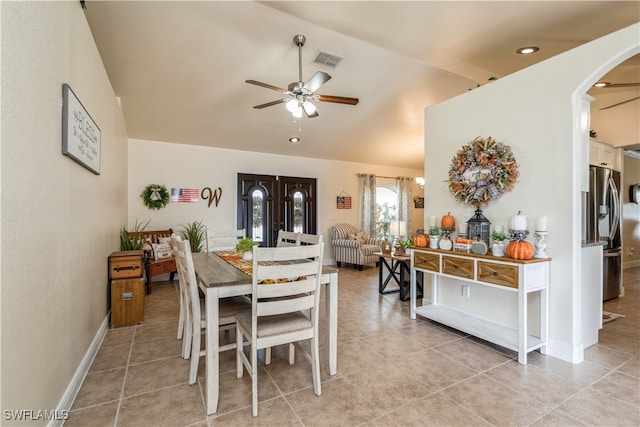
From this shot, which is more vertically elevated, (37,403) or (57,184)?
(57,184)

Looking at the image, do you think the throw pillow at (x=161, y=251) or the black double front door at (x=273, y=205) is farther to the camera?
the black double front door at (x=273, y=205)

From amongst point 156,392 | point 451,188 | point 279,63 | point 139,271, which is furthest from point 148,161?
point 451,188

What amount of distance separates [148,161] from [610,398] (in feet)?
21.0

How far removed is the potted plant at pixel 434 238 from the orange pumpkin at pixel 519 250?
29.6 inches

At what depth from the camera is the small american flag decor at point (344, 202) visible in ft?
24.5

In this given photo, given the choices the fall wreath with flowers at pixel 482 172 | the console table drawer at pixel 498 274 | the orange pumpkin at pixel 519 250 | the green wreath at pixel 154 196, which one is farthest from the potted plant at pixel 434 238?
the green wreath at pixel 154 196

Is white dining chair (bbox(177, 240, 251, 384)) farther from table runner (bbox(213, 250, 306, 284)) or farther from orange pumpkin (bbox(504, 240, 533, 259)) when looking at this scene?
orange pumpkin (bbox(504, 240, 533, 259))

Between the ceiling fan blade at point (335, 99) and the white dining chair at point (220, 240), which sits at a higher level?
the ceiling fan blade at point (335, 99)

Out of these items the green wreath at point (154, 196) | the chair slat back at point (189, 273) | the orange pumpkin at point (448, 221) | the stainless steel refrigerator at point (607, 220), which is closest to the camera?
the chair slat back at point (189, 273)

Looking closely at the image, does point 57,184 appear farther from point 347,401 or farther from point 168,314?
point 168,314

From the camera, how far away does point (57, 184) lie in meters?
1.75

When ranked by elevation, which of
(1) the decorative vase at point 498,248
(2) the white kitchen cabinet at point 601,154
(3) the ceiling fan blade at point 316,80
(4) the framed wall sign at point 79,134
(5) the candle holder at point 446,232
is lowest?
(1) the decorative vase at point 498,248

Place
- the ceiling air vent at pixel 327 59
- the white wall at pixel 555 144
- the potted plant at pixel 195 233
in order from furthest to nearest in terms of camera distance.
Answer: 1. the potted plant at pixel 195 233
2. the ceiling air vent at pixel 327 59
3. the white wall at pixel 555 144

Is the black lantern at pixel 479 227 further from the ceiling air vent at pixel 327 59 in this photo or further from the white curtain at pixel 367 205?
the white curtain at pixel 367 205
